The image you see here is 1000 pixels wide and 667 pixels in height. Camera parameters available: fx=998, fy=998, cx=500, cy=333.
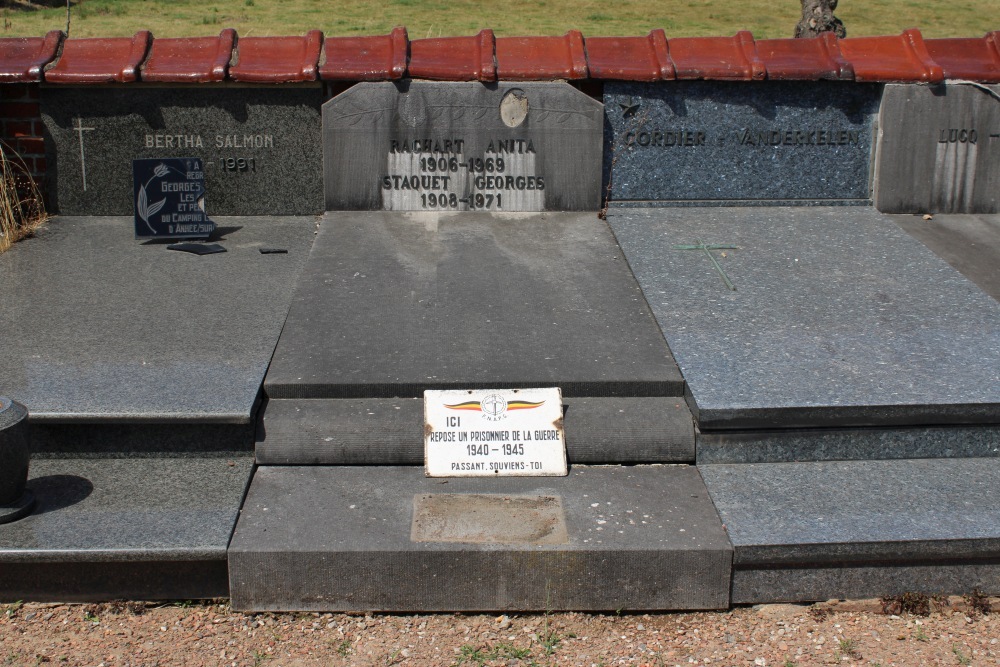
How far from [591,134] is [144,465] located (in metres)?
3.31

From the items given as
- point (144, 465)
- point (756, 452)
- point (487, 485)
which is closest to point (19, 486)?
point (144, 465)

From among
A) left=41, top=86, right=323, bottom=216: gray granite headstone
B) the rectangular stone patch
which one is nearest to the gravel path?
the rectangular stone patch

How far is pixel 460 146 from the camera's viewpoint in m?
5.89

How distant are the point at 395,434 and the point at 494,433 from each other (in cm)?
38

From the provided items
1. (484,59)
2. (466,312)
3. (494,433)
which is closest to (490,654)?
(494,433)

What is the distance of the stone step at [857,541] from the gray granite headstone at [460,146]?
2766 mm

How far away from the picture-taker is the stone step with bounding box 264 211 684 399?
4039 millimetres

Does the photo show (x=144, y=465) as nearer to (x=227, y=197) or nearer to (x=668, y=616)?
(x=668, y=616)

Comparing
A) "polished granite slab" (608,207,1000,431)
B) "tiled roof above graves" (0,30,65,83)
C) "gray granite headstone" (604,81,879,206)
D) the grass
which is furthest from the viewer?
the grass

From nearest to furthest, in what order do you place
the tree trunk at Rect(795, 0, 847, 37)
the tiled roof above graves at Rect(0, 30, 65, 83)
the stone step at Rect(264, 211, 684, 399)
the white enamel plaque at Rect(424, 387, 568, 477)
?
the white enamel plaque at Rect(424, 387, 568, 477) < the stone step at Rect(264, 211, 684, 399) < the tiled roof above graves at Rect(0, 30, 65, 83) < the tree trunk at Rect(795, 0, 847, 37)

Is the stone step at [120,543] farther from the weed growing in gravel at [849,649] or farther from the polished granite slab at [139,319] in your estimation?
the weed growing in gravel at [849,649]

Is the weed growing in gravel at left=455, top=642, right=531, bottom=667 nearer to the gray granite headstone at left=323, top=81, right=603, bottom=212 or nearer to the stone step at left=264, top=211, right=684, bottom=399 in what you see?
the stone step at left=264, top=211, right=684, bottom=399

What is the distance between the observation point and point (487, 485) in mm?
3736

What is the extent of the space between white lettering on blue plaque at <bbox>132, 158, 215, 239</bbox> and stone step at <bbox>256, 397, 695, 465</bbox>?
82.5 inches
